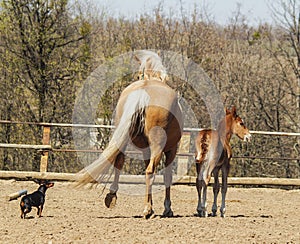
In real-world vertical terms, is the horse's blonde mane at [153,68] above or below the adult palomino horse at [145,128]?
above

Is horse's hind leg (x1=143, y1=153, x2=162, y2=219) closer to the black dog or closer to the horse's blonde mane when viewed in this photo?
the horse's blonde mane

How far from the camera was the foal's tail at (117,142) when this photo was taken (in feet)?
21.3

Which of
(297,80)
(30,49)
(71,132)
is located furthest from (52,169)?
(297,80)

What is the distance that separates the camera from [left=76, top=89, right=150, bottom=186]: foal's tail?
649cm

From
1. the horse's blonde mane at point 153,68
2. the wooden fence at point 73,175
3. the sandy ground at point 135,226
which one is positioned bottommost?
the sandy ground at point 135,226

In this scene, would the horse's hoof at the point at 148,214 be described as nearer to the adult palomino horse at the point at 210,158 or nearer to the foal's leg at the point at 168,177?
the foal's leg at the point at 168,177

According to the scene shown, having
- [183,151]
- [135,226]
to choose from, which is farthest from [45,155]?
[135,226]

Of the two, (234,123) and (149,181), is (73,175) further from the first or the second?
(149,181)

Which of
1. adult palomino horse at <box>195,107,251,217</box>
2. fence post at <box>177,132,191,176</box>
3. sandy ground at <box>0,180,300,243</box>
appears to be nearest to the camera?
sandy ground at <box>0,180,300,243</box>

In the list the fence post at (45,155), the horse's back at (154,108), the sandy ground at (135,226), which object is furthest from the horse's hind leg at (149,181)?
the fence post at (45,155)

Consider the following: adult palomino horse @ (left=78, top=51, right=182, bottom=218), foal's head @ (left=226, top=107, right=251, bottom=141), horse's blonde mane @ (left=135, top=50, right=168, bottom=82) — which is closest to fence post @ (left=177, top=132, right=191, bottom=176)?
foal's head @ (left=226, top=107, right=251, bottom=141)

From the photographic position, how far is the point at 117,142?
673 centimetres

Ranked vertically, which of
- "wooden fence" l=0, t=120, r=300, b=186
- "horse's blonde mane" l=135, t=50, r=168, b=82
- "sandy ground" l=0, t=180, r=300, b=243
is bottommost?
"sandy ground" l=0, t=180, r=300, b=243

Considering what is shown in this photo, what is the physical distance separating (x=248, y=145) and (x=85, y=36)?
21.1ft
